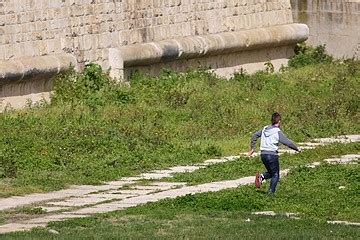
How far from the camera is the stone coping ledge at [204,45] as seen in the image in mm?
25578

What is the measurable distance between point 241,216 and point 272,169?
187cm

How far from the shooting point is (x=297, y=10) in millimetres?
31641

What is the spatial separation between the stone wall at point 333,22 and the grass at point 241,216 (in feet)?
40.8

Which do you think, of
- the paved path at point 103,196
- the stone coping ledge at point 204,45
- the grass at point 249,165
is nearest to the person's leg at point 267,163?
the paved path at point 103,196

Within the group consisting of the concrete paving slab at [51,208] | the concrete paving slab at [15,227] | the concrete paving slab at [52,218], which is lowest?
the concrete paving slab at [51,208]

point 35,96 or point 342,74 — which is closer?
point 35,96

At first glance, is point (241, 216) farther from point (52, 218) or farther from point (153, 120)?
point (153, 120)

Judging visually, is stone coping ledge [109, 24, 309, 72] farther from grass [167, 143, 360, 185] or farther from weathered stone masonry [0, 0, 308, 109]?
grass [167, 143, 360, 185]

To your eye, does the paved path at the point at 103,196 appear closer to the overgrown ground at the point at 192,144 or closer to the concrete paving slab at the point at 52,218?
the concrete paving slab at the point at 52,218

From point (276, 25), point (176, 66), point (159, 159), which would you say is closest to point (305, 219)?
point (159, 159)

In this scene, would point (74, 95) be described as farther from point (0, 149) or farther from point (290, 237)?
point (290, 237)

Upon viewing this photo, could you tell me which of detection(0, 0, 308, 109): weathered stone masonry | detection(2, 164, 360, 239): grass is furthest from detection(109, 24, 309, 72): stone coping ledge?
detection(2, 164, 360, 239): grass

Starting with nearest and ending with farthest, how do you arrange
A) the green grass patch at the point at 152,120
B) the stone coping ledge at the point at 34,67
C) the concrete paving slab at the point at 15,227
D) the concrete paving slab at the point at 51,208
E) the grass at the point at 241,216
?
the grass at the point at 241,216 → the concrete paving slab at the point at 15,227 → the concrete paving slab at the point at 51,208 → the green grass patch at the point at 152,120 → the stone coping ledge at the point at 34,67

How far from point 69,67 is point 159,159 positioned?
14.5ft
